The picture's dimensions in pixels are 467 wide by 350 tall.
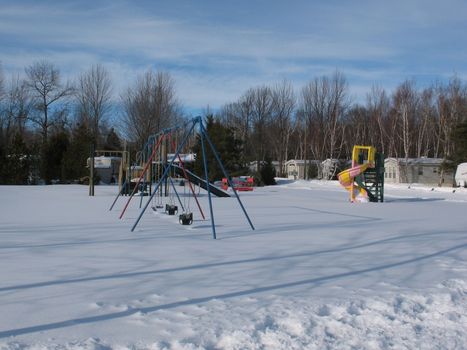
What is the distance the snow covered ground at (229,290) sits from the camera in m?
3.85

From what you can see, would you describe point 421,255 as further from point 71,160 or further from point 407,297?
point 71,160

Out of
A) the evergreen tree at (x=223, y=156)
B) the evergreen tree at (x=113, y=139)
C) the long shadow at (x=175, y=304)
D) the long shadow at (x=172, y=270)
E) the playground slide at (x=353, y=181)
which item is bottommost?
the long shadow at (x=175, y=304)

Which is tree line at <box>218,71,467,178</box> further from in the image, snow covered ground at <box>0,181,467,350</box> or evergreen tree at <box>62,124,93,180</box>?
snow covered ground at <box>0,181,467,350</box>

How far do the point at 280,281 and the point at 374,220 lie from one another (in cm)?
821

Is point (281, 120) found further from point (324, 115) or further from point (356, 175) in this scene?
point (356, 175)

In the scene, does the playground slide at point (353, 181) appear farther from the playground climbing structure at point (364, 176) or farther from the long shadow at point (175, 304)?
the long shadow at point (175, 304)

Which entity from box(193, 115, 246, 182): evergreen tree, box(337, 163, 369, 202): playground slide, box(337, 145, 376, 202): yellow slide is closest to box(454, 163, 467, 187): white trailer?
box(337, 145, 376, 202): yellow slide

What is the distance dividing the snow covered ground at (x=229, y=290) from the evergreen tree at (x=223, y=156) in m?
33.4

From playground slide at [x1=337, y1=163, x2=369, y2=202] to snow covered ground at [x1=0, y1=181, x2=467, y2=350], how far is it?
40.0ft

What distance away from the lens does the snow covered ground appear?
3854mm

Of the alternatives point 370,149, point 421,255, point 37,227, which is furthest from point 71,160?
point 421,255

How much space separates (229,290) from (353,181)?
17.9 meters

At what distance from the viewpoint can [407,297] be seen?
5062mm

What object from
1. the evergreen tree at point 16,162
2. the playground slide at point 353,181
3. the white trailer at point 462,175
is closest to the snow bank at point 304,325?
the playground slide at point 353,181
